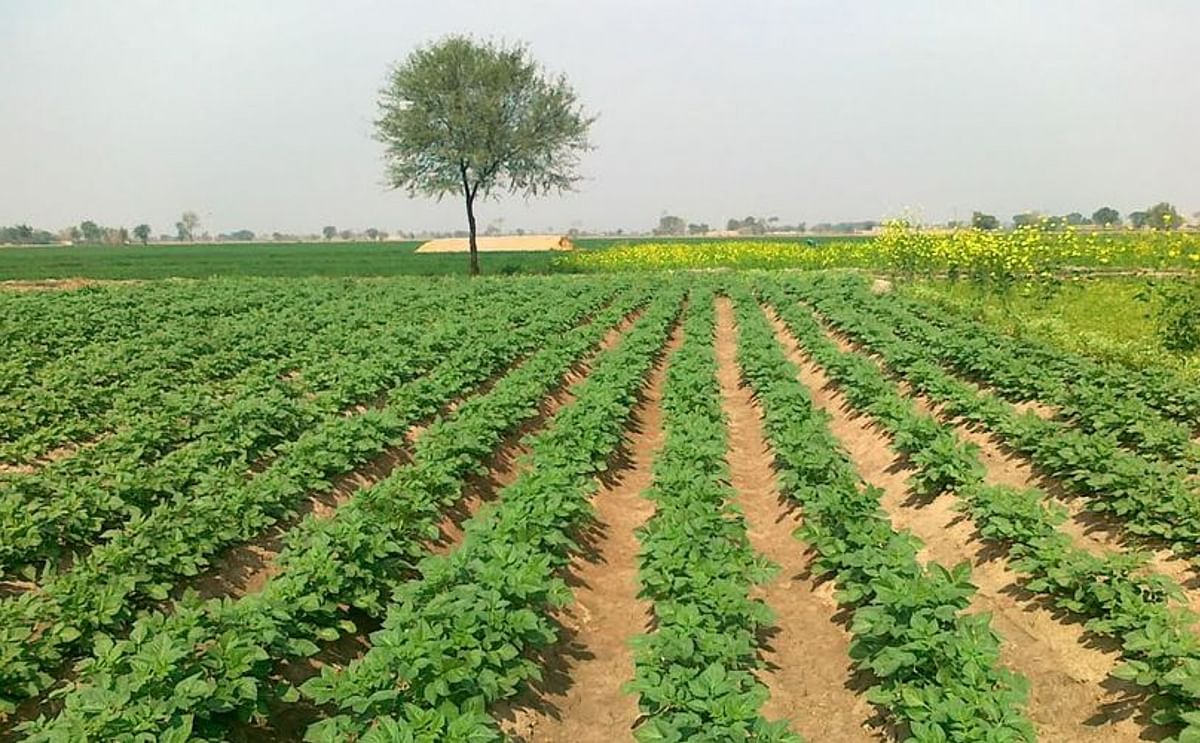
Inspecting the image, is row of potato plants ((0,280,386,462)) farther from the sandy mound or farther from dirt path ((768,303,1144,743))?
the sandy mound

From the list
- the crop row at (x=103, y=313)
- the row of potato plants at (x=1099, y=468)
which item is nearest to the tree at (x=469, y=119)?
the crop row at (x=103, y=313)

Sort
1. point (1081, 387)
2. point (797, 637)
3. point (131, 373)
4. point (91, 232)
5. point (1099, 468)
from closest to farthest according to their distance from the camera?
point (797, 637), point (1099, 468), point (1081, 387), point (131, 373), point (91, 232)

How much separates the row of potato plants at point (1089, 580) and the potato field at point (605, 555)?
0.10 feet

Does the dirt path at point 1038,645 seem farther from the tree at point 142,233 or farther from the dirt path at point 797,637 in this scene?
the tree at point 142,233

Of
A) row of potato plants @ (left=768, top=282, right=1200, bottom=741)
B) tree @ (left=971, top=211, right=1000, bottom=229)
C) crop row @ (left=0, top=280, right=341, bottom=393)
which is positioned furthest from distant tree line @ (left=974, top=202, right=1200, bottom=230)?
crop row @ (left=0, top=280, right=341, bottom=393)

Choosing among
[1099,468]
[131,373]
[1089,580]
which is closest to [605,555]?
[1089,580]

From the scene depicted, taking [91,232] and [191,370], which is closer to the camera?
[191,370]

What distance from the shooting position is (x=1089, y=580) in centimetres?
543

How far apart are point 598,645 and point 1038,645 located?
3275 mm

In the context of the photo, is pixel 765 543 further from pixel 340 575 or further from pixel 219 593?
pixel 219 593

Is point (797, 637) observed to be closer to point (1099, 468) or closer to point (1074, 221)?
point (1099, 468)

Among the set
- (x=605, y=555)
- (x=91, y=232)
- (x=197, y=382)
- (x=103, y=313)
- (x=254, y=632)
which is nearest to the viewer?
(x=254, y=632)

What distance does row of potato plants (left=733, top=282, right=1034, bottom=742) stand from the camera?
156 inches

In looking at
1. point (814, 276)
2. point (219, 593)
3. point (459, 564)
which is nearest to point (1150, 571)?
point (459, 564)
